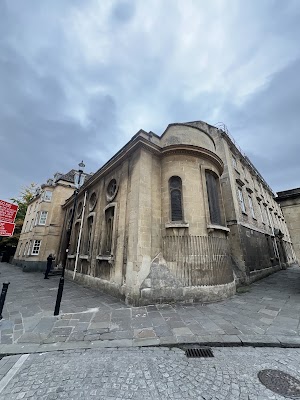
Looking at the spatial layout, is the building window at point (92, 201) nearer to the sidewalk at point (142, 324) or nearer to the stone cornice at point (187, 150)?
the stone cornice at point (187, 150)

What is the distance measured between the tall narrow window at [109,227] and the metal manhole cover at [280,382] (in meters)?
7.48

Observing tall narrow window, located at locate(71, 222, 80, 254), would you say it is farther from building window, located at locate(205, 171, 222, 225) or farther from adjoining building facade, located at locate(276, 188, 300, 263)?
adjoining building facade, located at locate(276, 188, 300, 263)

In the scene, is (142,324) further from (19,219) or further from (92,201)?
(19,219)

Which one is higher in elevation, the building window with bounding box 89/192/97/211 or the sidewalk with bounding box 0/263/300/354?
the building window with bounding box 89/192/97/211

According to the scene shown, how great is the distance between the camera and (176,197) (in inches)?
324

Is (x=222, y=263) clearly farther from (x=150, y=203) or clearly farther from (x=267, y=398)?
(x=267, y=398)

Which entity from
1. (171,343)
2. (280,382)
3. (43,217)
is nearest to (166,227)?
(171,343)

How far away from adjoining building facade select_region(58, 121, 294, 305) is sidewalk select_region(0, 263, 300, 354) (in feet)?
2.75

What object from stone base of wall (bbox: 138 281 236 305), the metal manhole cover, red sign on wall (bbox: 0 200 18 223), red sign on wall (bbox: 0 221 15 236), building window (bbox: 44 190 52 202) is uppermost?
building window (bbox: 44 190 52 202)

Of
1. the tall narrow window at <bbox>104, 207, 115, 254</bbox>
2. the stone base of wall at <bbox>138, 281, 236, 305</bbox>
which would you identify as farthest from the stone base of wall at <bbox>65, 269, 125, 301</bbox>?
the tall narrow window at <bbox>104, 207, 115, 254</bbox>

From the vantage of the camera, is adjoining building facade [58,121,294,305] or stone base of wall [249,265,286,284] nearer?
adjoining building facade [58,121,294,305]

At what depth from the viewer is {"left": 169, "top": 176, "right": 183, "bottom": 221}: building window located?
794cm

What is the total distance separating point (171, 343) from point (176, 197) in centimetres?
553

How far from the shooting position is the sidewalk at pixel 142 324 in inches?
150
